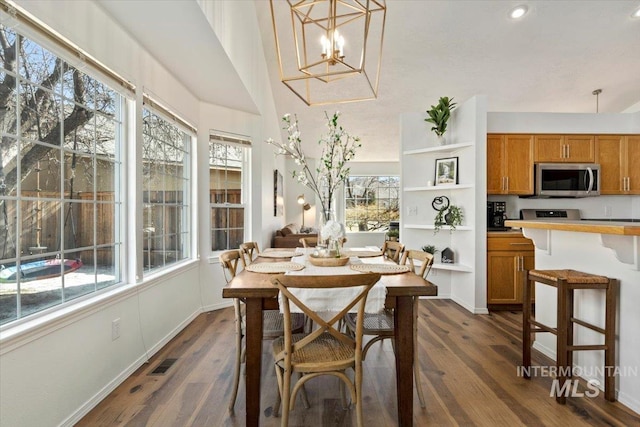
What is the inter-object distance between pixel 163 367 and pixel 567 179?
482cm

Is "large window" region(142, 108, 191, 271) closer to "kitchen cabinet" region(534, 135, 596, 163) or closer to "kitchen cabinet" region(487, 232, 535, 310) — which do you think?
"kitchen cabinet" region(487, 232, 535, 310)

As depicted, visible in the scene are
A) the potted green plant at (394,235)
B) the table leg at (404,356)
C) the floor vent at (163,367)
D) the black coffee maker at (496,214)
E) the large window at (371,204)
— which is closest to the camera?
the table leg at (404,356)

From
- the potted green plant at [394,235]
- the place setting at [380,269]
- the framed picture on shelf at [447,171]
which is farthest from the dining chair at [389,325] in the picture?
the potted green plant at [394,235]

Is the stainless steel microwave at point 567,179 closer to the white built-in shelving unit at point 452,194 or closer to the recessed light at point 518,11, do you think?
the white built-in shelving unit at point 452,194

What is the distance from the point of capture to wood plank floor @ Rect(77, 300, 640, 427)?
1815mm

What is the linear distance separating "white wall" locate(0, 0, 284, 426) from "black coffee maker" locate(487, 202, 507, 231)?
9.84 feet

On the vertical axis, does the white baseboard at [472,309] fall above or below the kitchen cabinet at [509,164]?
below

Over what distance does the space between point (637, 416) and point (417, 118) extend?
11.7 feet

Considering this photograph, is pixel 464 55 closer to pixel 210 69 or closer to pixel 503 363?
pixel 210 69

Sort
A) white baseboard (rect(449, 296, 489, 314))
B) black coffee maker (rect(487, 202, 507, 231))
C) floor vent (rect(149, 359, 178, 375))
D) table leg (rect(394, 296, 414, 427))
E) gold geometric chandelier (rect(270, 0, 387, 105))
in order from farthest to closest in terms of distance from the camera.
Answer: black coffee maker (rect(487, 202, 507, 231)), gold geometric chandelier (rect(270, 0, 387, 105)), white baseboard (rect(449, 296, 489, 314)), floor vent (rect(149, 359, 178, 375)), table leg (rect(394, 296, 414, 427))

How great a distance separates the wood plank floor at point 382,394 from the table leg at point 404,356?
156 millimetres

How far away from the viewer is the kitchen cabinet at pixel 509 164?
4.04 m

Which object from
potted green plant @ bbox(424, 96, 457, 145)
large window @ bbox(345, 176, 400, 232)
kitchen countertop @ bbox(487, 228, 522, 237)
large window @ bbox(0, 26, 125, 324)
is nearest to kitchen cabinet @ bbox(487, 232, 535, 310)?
kitchen countertop @ bbox(487, 228, 522, 237)

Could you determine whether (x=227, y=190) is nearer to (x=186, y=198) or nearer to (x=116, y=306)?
(x=186, y=198)
